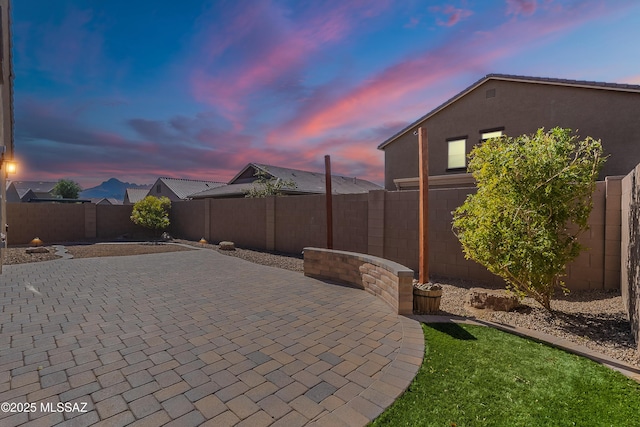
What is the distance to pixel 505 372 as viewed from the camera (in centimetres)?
340

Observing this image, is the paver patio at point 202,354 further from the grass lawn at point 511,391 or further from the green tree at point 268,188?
the green tree at point 268,188

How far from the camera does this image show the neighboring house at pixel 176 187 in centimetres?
3359

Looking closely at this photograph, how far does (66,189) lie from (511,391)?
74941 millimetres

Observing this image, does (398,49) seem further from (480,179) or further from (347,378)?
(347,378)

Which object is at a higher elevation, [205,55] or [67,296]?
[205,55]

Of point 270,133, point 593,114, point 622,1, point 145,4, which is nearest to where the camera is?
point 622,1

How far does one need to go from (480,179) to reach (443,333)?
322 centimetres

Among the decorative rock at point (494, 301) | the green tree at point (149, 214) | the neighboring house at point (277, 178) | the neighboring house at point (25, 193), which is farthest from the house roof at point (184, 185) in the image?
the decorative rock at point (494, 301)

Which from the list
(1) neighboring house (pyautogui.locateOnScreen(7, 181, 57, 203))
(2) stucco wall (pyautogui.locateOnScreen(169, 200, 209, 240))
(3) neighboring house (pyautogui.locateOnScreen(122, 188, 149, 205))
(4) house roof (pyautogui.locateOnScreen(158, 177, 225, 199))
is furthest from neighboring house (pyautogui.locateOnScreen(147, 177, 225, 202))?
(1) neighboring house (pyautogui.locateOnScreen(7, 181, 57, 203))

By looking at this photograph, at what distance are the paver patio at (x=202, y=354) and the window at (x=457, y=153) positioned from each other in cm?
1091

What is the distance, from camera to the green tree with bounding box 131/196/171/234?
59.4 ft

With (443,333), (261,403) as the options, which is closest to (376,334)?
(443,333)

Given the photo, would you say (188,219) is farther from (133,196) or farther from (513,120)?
(133,196)

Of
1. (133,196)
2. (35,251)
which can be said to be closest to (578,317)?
(35,251)
